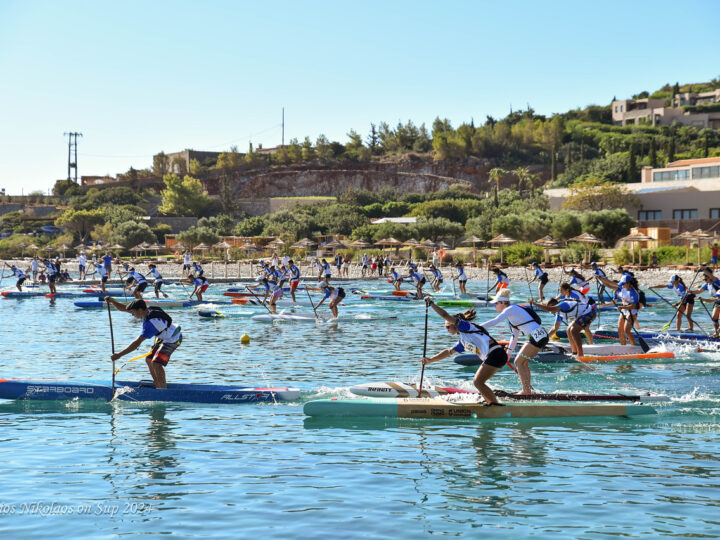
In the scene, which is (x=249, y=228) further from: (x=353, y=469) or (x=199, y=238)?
(x=353, y=469)

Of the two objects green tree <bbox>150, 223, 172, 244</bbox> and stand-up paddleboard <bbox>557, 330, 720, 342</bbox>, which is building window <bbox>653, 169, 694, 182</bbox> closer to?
green tree <bbox>150, 223, 172, 244</bbox>

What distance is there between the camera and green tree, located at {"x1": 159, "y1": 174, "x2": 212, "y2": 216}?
124 m

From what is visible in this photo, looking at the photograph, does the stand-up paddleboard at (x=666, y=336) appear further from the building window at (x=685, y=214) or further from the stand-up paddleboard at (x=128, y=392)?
the building window at (x=685, y=214)

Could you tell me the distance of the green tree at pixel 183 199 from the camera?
408ft

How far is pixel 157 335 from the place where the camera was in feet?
49.0

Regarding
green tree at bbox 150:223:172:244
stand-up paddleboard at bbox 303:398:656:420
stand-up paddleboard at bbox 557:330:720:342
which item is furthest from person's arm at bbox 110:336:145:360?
green tree at bbox 150:223:172:244

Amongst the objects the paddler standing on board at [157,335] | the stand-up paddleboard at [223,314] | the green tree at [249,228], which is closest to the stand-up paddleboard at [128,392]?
the paddler standing on board at [157,335]

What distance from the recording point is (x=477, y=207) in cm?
11162

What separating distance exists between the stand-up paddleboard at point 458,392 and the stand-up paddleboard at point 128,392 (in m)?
1.66

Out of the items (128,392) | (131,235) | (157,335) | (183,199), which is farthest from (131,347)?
(183,199)

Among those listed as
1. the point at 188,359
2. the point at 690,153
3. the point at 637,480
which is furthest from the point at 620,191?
the point at 637,480

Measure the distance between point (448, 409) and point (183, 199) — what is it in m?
116

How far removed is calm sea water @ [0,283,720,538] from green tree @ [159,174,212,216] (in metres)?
108

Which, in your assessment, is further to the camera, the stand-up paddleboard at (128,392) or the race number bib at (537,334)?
the stand-up paddleboard at (128,392)
